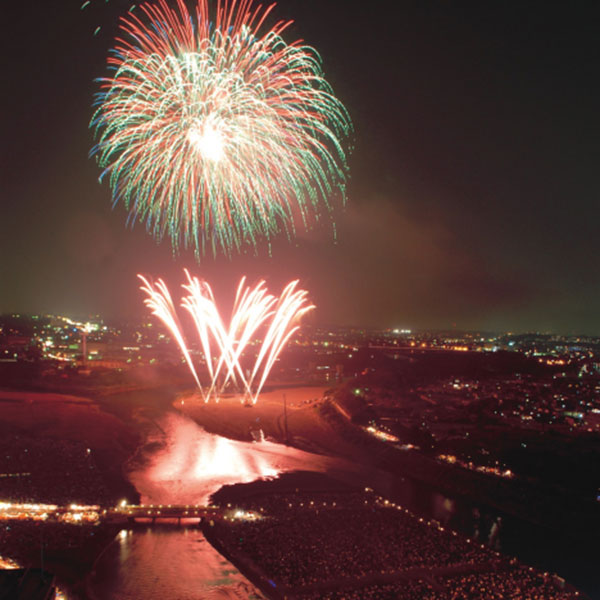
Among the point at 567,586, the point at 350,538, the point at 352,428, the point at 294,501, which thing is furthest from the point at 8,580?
the point at 352,428

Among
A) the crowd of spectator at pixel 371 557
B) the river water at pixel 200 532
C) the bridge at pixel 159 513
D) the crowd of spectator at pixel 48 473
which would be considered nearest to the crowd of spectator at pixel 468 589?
the crowd of spectator at pixel 371 557

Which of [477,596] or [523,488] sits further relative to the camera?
[523,488]

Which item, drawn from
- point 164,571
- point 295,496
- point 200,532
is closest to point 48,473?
point 200,532

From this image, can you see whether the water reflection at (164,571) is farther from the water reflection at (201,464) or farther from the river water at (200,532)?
the water reflection at (201,464)

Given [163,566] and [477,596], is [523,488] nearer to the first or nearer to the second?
[477,596]

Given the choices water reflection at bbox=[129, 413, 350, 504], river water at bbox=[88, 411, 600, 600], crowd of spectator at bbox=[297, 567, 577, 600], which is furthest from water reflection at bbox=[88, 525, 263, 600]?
Result: water reflection at bbox=[129, 413, 350, 504]

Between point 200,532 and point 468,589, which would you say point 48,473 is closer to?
point 200,532

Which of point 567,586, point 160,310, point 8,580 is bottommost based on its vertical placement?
point 567,586
